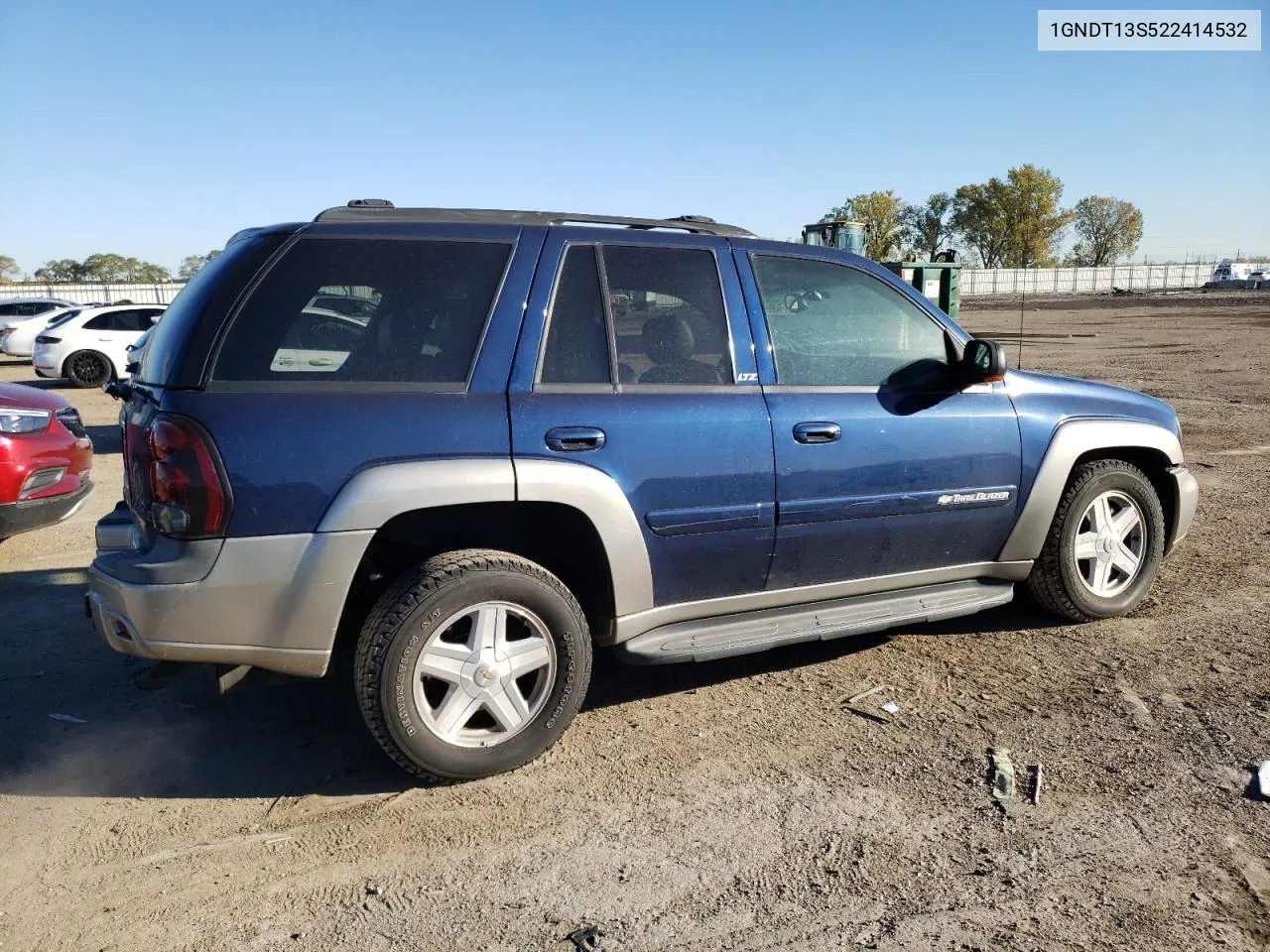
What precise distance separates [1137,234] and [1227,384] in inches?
4191

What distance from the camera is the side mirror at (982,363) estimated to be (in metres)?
4.20

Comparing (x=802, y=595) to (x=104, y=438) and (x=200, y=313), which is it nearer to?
(x=200, y=313)

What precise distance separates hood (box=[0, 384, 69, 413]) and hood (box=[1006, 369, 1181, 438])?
17.7 feet

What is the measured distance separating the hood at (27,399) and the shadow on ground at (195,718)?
143 cm

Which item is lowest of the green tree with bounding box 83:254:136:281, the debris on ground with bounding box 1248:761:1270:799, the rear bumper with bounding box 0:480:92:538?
the debris on ground with bounding box 1248:761:1270:799

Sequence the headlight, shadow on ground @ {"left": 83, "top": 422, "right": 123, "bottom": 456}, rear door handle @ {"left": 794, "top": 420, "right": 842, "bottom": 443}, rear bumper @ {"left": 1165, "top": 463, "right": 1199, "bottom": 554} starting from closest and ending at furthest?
1. rear door handle @ {"left": 794, "top": 420, "right": 842, "bottom": 443}
2. rear bumper @ {"left": 1165, "top": 463, "right": 1199, "bottom": 554}
3. the headlight
4. shadow on ground @ {"left": 83, "top": 422, "right": 123, "bottom": 456}

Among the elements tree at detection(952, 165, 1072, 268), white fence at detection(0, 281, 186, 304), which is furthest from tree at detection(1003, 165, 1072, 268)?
white fence at detection(0, 281, 186, 304)

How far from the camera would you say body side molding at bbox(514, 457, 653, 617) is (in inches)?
133

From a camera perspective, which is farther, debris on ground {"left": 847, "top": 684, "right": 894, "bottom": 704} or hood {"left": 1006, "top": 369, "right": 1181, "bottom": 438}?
hood {"left": 1006, "top": 369, "right": 1181, "bottom": 438}

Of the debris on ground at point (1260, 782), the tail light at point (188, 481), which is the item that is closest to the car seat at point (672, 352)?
the tail light at point (188, 481)

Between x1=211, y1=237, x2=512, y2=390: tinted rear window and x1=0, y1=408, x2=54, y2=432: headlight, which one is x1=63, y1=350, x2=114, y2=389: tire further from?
x1=211, y1=237, x2=512, y2=390: tinted rear window

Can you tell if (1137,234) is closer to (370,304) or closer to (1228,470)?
(1228,470)

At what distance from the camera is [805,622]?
398 centimetres

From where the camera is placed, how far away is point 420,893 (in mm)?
2824
